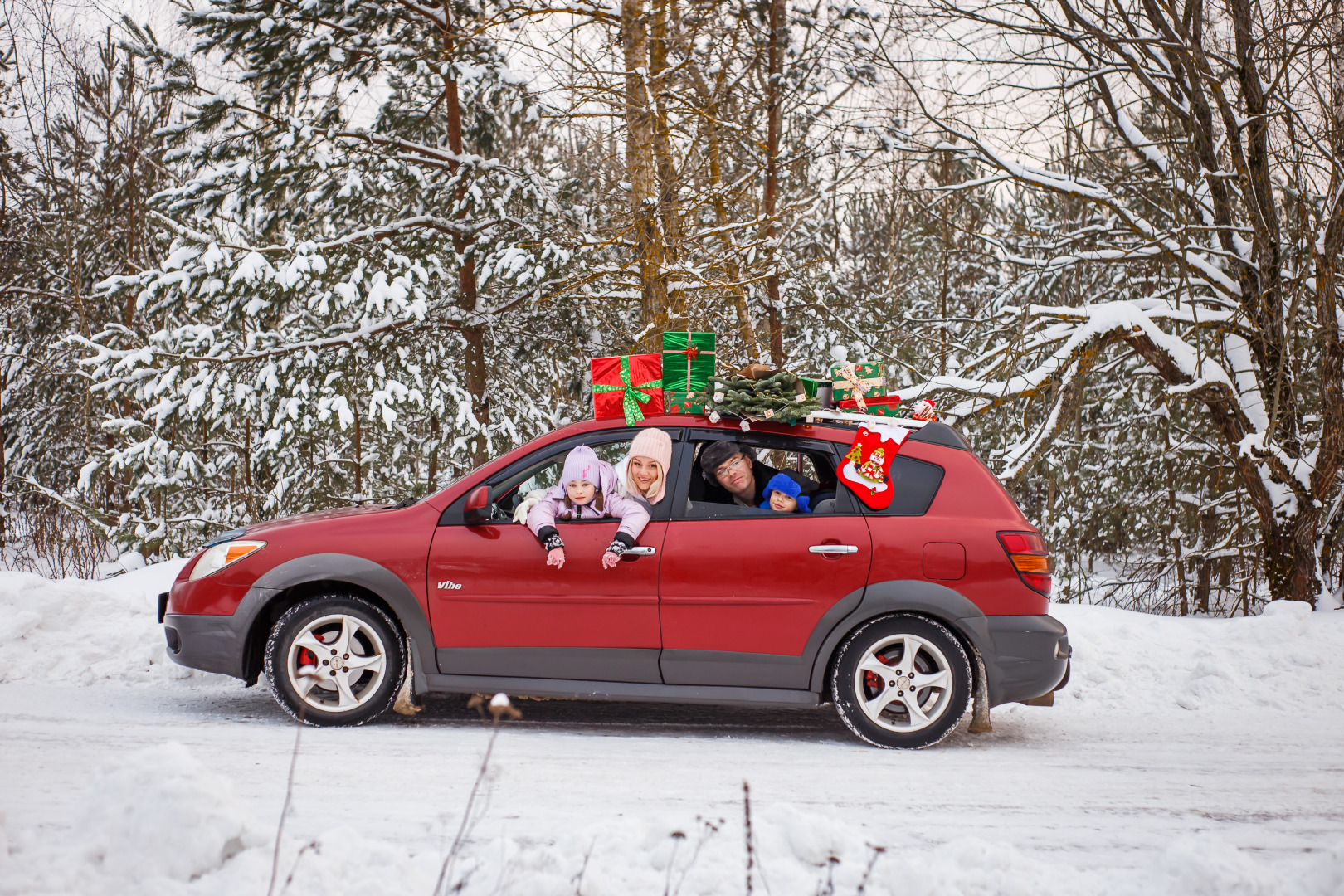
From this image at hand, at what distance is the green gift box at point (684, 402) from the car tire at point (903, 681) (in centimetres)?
148

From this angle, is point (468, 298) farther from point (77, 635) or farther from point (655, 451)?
point (655, 451)

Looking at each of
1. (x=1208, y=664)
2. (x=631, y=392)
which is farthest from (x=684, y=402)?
(x=1208, y=664)

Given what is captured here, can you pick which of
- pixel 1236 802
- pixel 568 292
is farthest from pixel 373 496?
pixel 1236 802

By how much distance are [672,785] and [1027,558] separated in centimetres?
218

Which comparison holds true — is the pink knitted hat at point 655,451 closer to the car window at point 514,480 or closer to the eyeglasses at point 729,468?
the car window at point 514,480

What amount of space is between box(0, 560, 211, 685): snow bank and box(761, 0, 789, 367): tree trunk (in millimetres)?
7053

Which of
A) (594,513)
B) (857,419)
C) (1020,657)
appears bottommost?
(1020,657)

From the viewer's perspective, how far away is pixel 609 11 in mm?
9414

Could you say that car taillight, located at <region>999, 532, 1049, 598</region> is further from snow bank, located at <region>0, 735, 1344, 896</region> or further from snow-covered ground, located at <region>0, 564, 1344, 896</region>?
snow bank, located at <region>0, 735, 1344, 896</region>

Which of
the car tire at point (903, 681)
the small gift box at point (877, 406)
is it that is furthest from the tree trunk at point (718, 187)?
the car tire at point (903, 681)

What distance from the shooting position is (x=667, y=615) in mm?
4590

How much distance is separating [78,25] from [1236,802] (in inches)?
767

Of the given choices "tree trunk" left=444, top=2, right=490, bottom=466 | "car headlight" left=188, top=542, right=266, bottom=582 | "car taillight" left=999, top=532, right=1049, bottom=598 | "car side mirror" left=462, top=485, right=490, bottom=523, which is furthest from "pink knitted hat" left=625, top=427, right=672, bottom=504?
"tree trunk" left=444, top=2, right=490, bottom=466

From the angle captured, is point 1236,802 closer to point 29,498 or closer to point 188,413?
point 188,413
